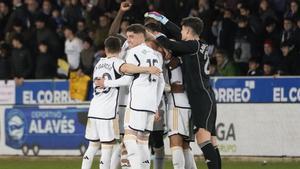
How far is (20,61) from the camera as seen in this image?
2448 centimetres

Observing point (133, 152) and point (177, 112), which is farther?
point (177, 112)

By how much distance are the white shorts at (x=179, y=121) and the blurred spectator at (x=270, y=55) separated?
6.43 meters

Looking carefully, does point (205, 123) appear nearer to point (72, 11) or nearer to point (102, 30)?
point (102, 30)

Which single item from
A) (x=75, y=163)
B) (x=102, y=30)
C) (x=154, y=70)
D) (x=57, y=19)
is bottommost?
(x=75, y=163)

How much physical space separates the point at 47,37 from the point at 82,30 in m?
0.86

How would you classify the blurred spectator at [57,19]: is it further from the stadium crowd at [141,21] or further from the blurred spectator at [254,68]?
the blurred spectator at [254,68]

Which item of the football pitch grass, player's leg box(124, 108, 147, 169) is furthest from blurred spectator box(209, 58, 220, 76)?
player's leg box(124, 108, 147, 169)

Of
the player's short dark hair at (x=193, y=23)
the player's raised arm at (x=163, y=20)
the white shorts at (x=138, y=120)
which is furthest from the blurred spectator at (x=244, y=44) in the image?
the white shorts at (x=138, y=120)

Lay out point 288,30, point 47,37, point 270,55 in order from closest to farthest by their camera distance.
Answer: point 270,55 → point 288,30 → point 47,37

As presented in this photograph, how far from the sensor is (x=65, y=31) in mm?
25484

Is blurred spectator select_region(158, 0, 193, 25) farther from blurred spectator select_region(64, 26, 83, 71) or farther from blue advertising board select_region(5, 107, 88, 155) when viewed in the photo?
blue advertising board select_region(5, 107, 88, 155)

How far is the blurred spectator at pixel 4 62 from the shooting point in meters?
24.6

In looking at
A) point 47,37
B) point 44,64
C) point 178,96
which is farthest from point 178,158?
point 47,37

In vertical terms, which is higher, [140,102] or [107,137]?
[140,102]
